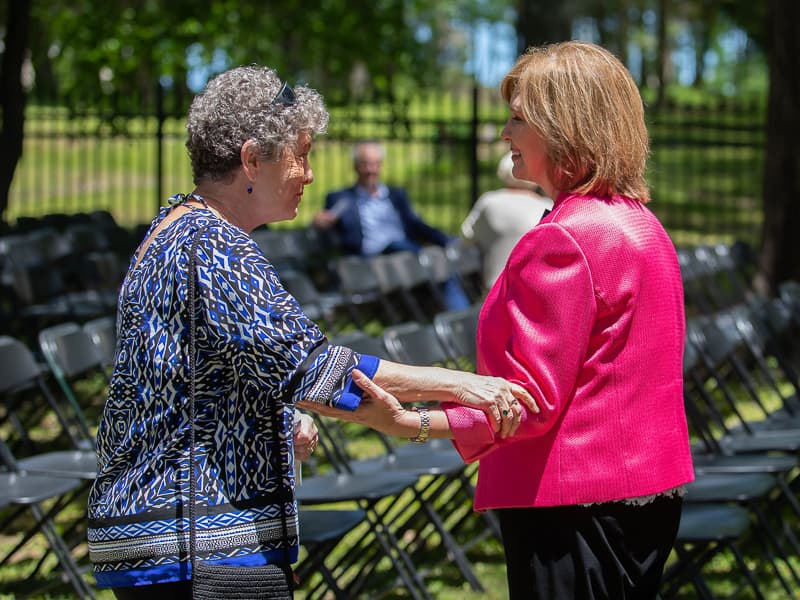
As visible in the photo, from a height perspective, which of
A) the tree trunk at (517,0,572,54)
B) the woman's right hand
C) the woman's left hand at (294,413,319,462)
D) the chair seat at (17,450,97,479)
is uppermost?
the tree trunk at (517,0,572,54)

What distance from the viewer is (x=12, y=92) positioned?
22.7 ft

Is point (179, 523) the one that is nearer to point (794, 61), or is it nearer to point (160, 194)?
point (794, 61)

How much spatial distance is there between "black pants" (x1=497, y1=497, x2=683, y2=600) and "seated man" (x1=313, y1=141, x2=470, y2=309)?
293 inches

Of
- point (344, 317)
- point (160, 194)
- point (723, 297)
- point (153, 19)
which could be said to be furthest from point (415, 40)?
point (723, 297)

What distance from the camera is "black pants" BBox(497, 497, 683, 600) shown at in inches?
102

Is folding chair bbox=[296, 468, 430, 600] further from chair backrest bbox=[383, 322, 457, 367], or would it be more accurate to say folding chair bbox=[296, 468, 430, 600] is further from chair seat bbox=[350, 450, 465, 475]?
chair backrest bbox=[383, 322, 457, 367]

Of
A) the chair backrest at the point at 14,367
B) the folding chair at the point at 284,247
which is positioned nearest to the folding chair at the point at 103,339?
the chair backrest at the point at 14,367

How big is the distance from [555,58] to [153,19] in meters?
11.6

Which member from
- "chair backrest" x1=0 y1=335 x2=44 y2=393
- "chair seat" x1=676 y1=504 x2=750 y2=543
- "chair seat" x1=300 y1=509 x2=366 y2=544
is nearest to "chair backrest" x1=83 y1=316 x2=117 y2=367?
"chair backrest" x1=0 y1=335 x2=44 y2=393

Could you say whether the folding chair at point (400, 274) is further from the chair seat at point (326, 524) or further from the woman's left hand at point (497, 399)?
the woman's left hand at point (497, 399)

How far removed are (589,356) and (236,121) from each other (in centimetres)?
90

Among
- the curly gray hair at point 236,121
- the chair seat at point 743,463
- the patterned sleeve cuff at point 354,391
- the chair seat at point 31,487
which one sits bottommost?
the chair seat at point 743,463

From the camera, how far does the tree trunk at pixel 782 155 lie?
10.0 metres

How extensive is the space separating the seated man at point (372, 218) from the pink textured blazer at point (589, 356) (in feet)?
24.4
